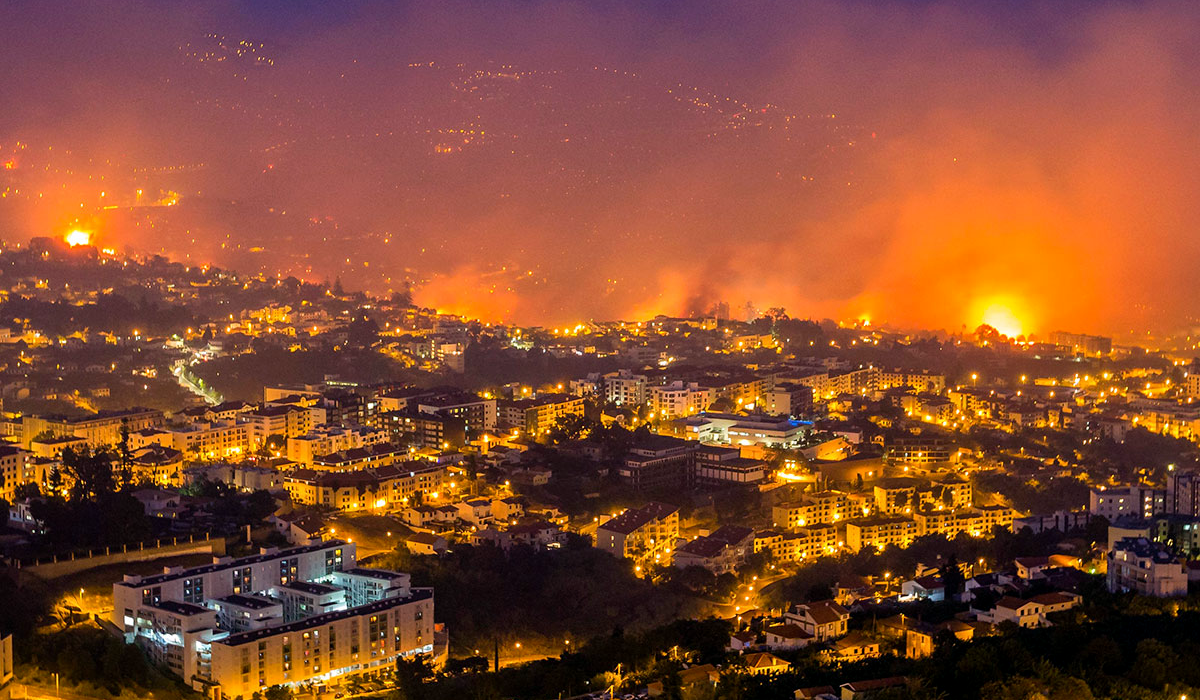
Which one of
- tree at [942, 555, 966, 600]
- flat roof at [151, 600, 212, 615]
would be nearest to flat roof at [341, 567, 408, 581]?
flat roof at [151, 600, 212, 615]

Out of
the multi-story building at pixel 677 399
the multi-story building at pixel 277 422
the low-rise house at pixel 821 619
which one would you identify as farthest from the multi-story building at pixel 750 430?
the low-rise house at pixel 821 619

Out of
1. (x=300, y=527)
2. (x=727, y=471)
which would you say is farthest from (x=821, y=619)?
(x=727, y=471)

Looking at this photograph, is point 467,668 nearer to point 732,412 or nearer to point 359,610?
point 359,610

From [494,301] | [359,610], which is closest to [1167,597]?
[359,610]

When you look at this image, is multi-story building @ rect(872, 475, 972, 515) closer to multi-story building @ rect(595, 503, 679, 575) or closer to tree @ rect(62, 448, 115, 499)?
multi-story building @ rect(595, 503, 679, 575)

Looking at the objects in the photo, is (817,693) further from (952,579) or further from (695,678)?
(952,579)

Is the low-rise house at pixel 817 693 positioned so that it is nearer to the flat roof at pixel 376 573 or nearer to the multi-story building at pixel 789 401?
the flat roof at pixel 376 573
